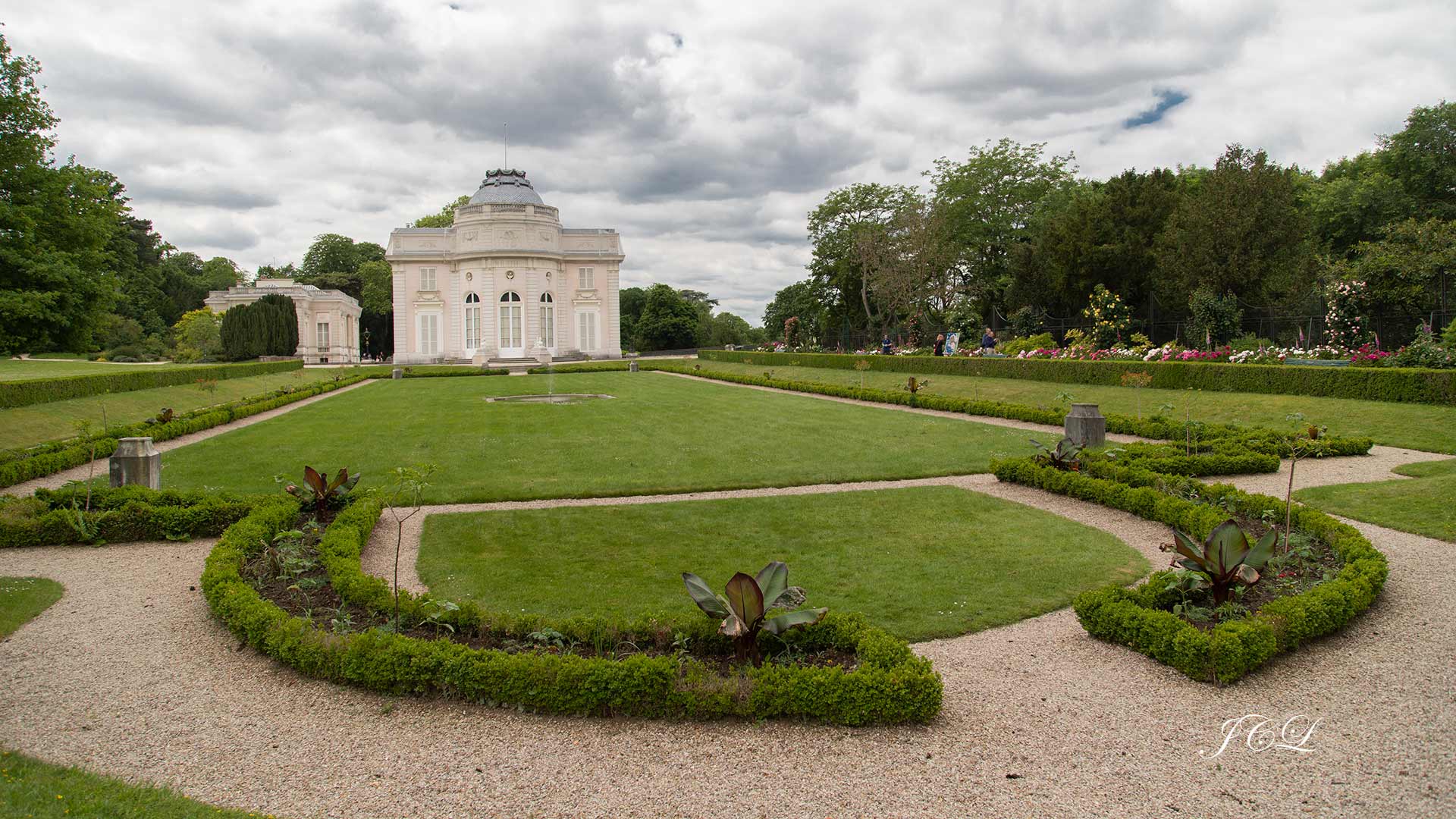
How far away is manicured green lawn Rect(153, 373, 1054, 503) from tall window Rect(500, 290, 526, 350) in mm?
33331

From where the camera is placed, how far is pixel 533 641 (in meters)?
4.99

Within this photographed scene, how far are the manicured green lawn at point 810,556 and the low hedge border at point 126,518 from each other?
223 cm

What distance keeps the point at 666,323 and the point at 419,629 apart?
226 feet

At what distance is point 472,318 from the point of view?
179ft

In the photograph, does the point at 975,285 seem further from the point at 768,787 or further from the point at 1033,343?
the point at 768,787

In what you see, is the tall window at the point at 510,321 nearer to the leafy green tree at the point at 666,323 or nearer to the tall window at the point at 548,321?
the tall window at the point at 548,321

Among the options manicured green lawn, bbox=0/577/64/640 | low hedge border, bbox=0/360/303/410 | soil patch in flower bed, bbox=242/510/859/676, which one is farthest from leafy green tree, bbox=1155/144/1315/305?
low hedge border, bbox=0/360/303/410

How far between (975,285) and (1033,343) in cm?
1782

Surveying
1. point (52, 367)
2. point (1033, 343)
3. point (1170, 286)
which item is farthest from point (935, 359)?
point (52, 367)

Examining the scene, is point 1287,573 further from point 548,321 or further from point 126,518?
point 548,321

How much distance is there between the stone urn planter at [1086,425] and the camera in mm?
11578

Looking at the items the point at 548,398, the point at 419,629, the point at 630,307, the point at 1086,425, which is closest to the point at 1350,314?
the point at 1086,425

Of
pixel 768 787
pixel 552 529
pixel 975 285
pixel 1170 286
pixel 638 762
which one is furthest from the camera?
pixel 975 285

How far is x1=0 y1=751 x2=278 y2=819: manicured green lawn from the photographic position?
3146 mm
